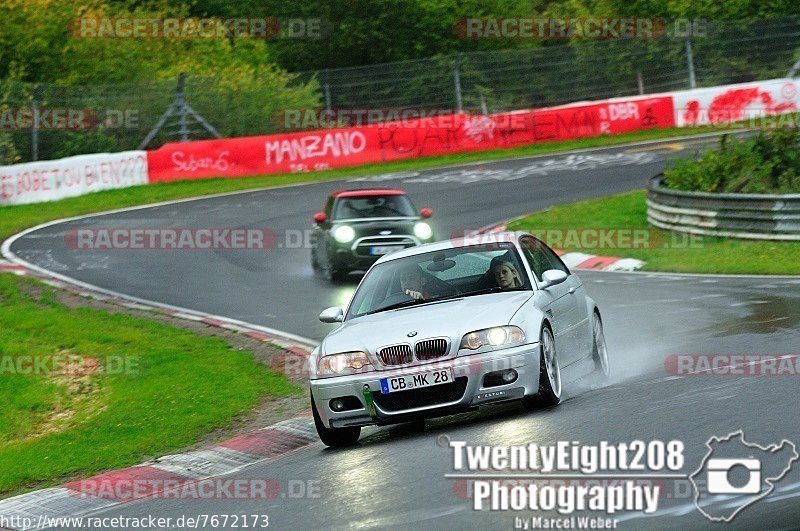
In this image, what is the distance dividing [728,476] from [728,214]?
1529cm

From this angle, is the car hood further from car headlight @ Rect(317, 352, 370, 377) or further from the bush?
the bush

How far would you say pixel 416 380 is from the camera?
9.42 metres

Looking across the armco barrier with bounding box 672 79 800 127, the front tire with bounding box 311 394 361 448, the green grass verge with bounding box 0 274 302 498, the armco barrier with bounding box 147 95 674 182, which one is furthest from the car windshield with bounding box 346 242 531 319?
the armco barrier with bounding box 672 79 800 127

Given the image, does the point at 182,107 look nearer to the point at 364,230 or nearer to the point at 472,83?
the point at 472,83

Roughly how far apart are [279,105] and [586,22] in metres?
17.1

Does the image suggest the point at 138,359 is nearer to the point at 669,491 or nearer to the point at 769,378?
the point at 769,378

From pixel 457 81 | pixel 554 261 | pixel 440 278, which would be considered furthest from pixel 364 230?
pixel 457 81

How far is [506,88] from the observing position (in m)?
40.8

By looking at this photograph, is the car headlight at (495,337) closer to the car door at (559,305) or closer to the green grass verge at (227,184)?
the car door at (559,305)

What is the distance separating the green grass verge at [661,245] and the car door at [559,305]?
8019 mm

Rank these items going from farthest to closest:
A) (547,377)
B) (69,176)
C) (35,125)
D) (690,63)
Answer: (690,63), (35,125), (69,176), (547,377)

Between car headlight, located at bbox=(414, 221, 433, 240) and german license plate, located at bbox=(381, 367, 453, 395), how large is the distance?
460 inches

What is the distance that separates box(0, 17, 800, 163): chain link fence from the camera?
39438mm

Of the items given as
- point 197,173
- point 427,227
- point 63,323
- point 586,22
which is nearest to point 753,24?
point 586,22
